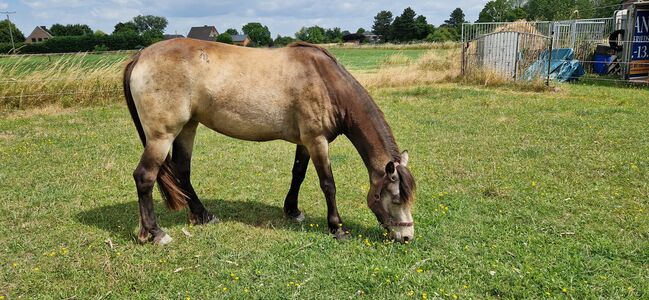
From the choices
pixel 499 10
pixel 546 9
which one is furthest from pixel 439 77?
pixel 499 10

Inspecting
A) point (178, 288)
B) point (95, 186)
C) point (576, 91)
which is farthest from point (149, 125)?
point (576, 91)

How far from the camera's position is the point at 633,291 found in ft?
11.2

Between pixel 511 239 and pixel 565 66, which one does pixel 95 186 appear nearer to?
pixel 511 239

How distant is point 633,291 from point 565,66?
15867 millimetres

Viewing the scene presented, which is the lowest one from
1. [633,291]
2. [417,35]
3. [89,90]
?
[633,291]

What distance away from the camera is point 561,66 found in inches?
667

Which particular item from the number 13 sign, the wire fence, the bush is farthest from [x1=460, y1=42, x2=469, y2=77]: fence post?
the bush

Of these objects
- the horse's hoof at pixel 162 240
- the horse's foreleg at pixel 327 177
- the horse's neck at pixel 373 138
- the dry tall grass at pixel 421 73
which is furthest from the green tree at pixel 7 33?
the horse's neck at pixel 373 138

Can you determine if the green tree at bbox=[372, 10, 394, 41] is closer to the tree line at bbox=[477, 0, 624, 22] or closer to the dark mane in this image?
the tree line at bbox=[477, 0, 624, 22]

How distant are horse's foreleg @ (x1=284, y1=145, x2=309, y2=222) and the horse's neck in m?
0.81

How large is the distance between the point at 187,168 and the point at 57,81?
10.4 meters

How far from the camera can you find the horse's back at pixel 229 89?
4.26 m

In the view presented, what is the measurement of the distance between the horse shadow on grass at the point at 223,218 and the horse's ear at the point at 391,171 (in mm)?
725

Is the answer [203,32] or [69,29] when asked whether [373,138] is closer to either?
[203,32]
